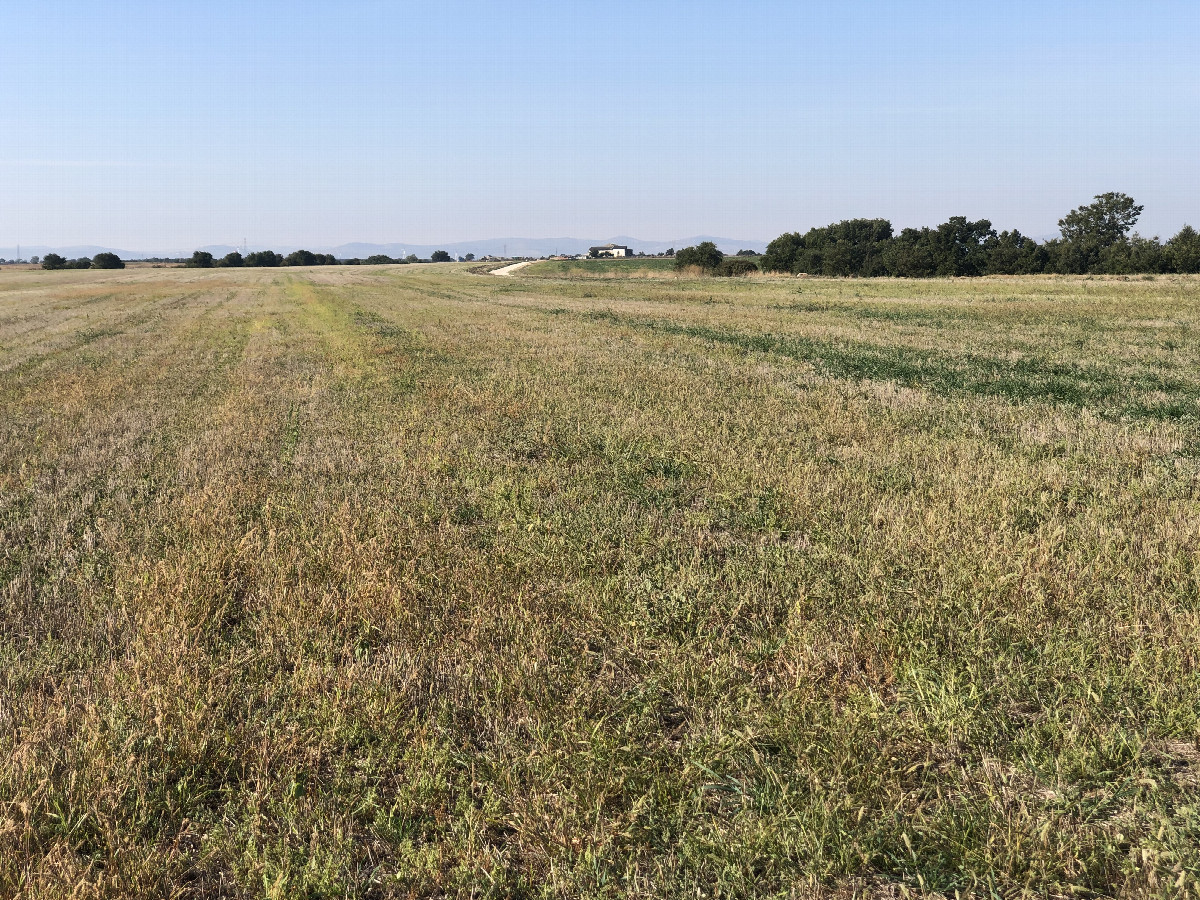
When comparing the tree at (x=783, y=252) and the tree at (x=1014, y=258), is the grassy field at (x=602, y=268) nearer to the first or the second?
the tree at (x=783, y=252)

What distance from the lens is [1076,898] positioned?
2738mm

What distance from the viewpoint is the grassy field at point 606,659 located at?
9.70 ft

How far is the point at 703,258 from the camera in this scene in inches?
3989

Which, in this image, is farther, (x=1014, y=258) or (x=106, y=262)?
(x=106, y=262)

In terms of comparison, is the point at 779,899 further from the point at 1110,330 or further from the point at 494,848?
the point at 1110,330

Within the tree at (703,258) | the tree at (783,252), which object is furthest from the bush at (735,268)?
the tree at (783,252)

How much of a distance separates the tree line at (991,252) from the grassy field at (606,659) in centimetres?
8668

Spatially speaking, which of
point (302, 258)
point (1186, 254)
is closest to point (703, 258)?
point (1186, 254)

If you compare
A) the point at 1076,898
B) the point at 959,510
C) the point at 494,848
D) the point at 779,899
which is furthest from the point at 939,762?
the point at 959,510

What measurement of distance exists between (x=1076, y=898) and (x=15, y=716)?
197 inches

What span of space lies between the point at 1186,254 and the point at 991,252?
77.2 feet

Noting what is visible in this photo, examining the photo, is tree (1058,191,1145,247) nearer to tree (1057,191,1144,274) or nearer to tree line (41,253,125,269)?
tree (1057,191,1144,274)


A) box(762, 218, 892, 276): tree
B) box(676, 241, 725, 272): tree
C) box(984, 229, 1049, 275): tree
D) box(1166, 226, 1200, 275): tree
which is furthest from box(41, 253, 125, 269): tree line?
box(1166, 226, 1200, 275): tree

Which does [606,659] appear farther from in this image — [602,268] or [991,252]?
[602,268]
